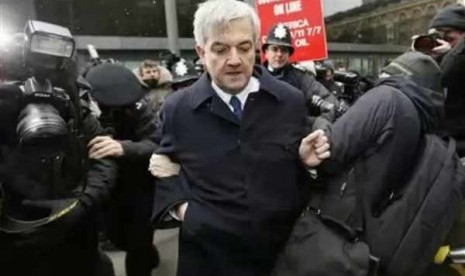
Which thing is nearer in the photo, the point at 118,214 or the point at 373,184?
the point at 373,184

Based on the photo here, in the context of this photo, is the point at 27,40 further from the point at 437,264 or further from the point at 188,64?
the point at 188,64

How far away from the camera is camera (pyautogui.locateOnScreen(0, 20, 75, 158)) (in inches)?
81.0

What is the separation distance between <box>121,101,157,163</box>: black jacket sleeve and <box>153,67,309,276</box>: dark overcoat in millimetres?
716

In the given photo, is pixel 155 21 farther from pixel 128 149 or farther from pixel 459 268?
pixel 459 268

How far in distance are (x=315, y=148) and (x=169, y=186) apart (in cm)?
56

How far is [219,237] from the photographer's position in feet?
7.21

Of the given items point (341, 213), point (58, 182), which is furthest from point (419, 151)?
point (58, 182)

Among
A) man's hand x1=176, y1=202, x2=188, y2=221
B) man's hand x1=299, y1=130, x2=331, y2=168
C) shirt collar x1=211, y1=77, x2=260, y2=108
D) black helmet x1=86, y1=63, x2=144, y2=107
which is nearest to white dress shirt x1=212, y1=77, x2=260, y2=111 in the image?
shirt collar x1=211, y1=77, x2=260, y2=108

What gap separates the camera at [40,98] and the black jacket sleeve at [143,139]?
692 mm

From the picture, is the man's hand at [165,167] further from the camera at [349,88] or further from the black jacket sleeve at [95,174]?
the camera at [349,88]

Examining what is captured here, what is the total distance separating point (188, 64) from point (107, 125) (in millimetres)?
1662

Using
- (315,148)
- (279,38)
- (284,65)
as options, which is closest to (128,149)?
(315,148)

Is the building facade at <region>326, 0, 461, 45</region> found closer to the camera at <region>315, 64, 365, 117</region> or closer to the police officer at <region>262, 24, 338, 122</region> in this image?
the police officer at <region>262, 24, 338, 122</region>

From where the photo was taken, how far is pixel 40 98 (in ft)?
7.12
